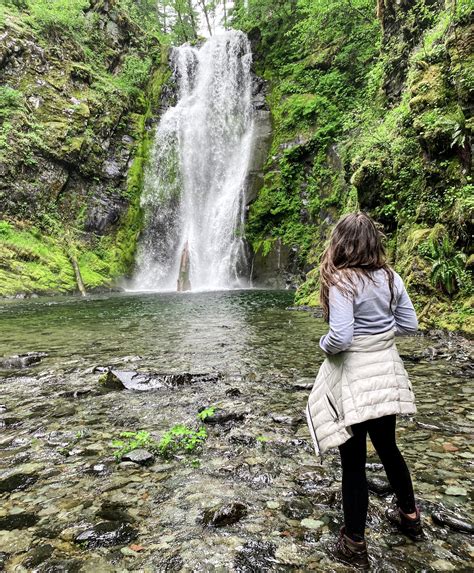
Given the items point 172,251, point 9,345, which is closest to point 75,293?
point 172,251

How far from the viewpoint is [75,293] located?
21844 millimetres

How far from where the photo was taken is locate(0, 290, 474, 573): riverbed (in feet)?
6.98

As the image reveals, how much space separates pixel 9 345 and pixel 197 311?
6.18m

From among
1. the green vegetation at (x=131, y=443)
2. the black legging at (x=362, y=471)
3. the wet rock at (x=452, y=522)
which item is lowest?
the green vegetation at (x=131, y=443)

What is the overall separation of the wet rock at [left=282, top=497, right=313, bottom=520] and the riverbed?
1 centimetres

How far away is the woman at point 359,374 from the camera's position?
2.06 meters

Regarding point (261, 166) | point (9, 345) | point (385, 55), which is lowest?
point (9, 345)

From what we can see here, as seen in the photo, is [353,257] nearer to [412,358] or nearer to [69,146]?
[412,358]

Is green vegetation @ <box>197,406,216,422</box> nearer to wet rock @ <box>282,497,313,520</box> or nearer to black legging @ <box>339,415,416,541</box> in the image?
wet rock @ <box>282,497,313,520</box>

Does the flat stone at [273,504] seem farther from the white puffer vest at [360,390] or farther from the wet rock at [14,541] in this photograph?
the wet rock at [14,541]

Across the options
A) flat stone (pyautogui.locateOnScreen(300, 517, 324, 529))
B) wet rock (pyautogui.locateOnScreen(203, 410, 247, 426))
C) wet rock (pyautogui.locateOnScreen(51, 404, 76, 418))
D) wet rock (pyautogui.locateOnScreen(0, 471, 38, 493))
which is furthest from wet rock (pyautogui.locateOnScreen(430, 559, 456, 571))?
wet rock (pyautogui.locateOnScreen(51, 404, 76, 418))

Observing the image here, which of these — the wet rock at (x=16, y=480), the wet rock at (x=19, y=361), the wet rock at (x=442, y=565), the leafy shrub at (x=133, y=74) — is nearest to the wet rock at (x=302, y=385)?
the wet rock at (x=442, y=565)

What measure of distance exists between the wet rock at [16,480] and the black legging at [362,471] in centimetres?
232

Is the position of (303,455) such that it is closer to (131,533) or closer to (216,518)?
(216,518)
